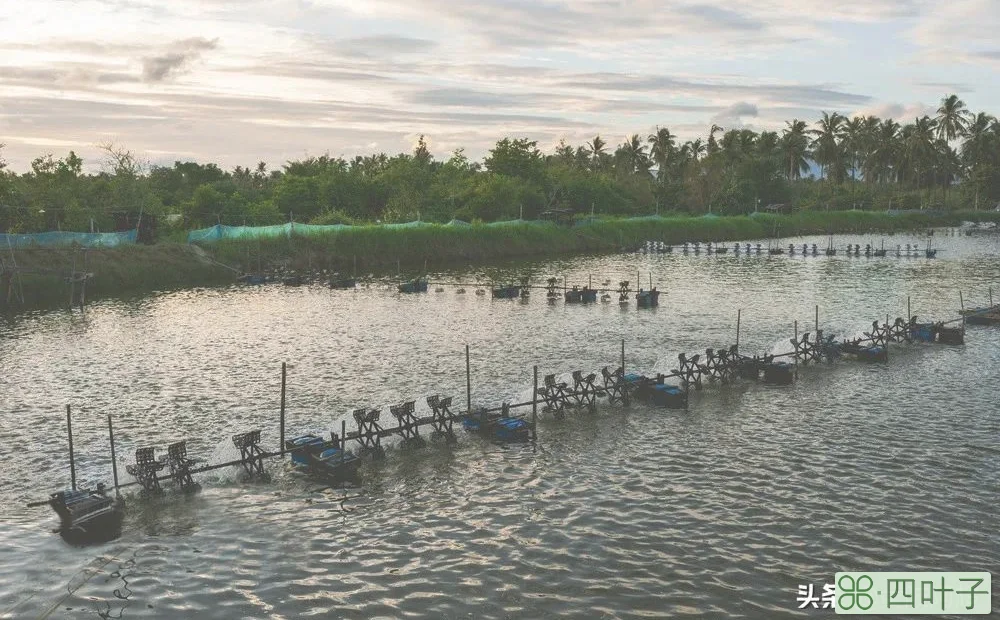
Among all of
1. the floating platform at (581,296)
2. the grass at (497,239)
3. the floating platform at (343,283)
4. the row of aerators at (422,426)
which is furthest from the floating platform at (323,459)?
the grass at (497,239)

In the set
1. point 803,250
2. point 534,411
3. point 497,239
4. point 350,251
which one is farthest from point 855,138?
point 534,411

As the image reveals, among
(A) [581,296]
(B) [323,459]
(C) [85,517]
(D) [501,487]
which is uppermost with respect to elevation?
(A) [581,296]

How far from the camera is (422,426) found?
108ft

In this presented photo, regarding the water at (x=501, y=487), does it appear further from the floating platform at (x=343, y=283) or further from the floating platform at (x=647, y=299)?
the floating platform at (x=343, y=283)

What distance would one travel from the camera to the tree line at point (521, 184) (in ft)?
308

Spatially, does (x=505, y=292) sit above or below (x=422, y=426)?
above

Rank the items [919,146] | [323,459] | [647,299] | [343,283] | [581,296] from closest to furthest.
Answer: [323,459] < [647,299] < [581,296] < [343,283] < [919,146]

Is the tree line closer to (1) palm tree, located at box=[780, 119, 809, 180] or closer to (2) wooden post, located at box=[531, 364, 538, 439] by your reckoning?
(1) palm tree, located at box=[780, 119, 809, 180]

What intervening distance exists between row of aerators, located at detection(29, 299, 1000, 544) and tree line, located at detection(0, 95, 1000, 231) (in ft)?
191

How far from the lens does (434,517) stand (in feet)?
80.4

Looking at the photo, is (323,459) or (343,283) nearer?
(323,459)

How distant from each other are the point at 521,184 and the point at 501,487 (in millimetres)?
114008

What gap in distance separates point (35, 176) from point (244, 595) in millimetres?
93119

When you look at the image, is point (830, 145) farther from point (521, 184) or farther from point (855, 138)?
point (521, 184)
